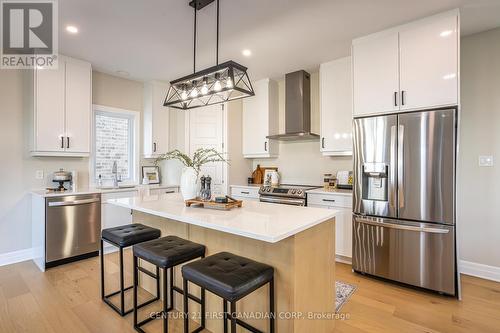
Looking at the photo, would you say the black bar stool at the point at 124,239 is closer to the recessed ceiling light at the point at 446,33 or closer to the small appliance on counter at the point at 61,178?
the small appliance on counter at the point at 61,178

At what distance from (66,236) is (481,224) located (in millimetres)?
5033

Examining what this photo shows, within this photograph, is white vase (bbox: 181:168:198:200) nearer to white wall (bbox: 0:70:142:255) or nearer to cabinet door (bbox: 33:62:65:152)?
cabinet door (bbox: 33:62:65:152)

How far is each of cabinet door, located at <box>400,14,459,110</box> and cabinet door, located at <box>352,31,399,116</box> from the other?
0.09 meters

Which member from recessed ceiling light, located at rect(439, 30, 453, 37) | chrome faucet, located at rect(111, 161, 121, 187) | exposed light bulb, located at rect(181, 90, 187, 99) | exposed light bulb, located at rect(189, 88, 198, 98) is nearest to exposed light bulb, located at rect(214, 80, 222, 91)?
exposed light bulb, located at rect(189, 88, 198, 98)

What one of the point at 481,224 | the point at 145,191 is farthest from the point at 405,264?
the point at 145,191

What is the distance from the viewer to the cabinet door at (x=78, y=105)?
356 centimetres

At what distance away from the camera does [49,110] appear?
3400 mm

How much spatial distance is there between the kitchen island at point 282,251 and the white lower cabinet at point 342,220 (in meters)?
1.37

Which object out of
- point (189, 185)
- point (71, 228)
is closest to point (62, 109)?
point (71, 228)

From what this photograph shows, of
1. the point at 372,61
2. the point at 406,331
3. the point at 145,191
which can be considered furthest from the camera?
the point at 145,191

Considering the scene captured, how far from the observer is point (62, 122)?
351cm

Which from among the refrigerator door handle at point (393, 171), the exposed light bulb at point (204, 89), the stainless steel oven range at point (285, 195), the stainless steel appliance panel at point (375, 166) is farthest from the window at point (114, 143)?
the refrigerator door handle at point (393, 171)

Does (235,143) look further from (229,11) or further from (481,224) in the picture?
(481,224)

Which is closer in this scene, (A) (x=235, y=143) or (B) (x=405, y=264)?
(B) (x=405, y=264)
